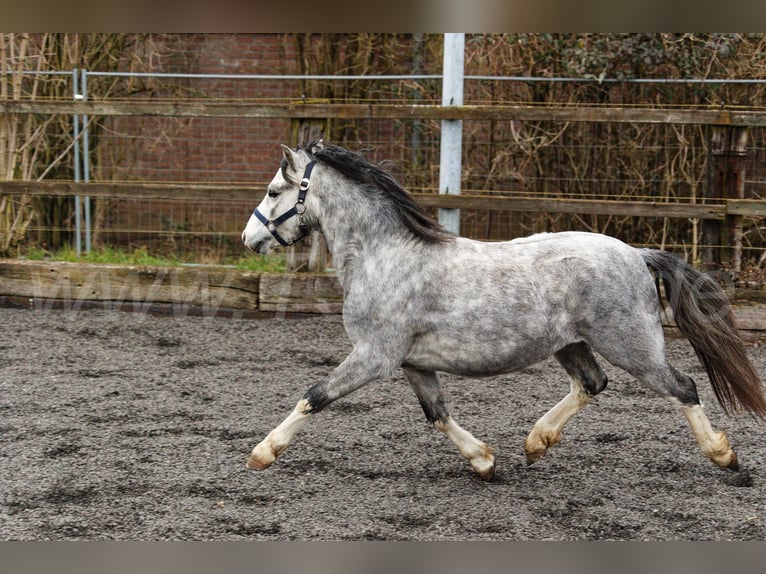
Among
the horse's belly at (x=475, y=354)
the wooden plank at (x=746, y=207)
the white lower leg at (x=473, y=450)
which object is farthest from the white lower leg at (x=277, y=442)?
the wooden plank at (x=746, y=207)

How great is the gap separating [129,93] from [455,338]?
22.9 feet

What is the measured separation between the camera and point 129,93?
31.6ft

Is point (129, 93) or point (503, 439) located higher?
point (129, 93)

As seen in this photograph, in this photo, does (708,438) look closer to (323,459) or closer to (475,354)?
(475,354)

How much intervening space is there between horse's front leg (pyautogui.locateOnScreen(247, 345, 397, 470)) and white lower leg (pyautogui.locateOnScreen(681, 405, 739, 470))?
1316 millimetres

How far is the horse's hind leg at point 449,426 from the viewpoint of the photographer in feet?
12.9

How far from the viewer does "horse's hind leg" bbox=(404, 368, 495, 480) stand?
12.9ft

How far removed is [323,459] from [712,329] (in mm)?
1862

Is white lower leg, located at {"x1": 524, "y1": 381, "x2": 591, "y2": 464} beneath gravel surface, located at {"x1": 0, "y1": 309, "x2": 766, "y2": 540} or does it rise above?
above

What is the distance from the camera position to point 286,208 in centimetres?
399

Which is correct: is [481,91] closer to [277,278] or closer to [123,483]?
[277,278]

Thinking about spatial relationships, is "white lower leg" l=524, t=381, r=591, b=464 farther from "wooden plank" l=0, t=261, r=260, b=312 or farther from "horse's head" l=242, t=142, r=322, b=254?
"wooden plank" l=0, t=261, r=260, b=312

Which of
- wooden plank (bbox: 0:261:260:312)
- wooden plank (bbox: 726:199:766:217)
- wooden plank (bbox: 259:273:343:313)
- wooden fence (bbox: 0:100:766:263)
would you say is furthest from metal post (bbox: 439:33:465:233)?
wooden plank (bbox: 726:199:766:217)
